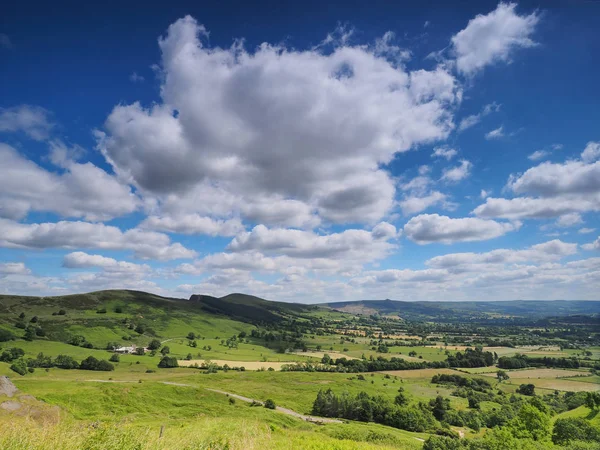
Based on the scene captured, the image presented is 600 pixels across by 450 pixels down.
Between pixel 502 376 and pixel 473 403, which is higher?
pixel 473 403

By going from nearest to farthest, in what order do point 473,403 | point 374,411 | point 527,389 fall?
point 374,411, point 473,403, point 527,389

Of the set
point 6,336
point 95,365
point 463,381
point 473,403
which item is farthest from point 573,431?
point 6,336

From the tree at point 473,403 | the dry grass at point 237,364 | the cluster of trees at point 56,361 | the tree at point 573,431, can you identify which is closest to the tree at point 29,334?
the cluster of trees at point 56,361

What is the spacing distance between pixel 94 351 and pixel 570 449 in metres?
213

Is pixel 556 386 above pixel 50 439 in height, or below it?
below

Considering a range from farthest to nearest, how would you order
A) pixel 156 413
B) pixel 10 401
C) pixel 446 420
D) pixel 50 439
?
1. pixel 446 420
2. pixel 156 413
3. pixel 10 401
4. pixel 50 439

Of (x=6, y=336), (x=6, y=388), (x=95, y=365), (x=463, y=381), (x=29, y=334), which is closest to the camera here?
(x=6, y=388)

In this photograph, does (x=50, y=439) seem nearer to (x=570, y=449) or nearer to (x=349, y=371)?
(x=570, y=449)

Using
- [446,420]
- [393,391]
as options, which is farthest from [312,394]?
[446,420]

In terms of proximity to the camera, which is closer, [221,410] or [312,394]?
[221,410]

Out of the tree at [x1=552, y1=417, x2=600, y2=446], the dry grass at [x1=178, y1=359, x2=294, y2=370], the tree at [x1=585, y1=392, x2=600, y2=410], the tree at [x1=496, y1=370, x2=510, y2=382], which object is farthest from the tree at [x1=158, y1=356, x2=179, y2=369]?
the tree at [x1=496, y1=370, x2=510, y2=382]

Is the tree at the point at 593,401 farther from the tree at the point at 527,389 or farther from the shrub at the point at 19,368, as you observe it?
the shrub at the point at 19,368

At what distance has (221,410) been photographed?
97.1m

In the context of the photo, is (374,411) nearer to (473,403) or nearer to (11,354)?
(473,403)
